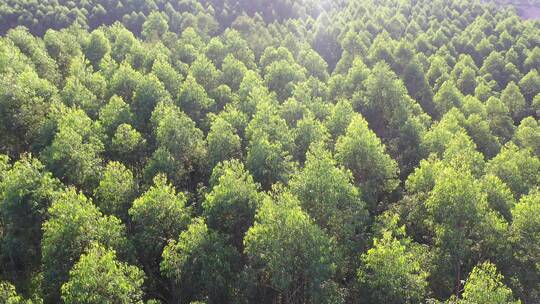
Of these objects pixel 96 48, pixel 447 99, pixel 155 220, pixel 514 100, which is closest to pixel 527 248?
pixel 155 220

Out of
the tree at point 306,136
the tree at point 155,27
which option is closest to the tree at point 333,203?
the tree at point 306,136

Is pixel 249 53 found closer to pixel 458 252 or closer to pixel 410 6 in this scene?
pixel 458 252

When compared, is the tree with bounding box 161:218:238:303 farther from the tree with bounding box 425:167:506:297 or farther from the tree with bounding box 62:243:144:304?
the tree with bounding box 425:167:506:297

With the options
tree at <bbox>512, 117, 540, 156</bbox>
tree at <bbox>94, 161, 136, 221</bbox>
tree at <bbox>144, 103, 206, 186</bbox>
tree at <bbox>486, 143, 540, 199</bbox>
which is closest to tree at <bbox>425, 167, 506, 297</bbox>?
tree at <bbox>486, 143, 540, 199</bbox>

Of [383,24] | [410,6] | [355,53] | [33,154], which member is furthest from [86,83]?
[410,6]

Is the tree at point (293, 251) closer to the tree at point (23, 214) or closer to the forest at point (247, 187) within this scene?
the forest at point (247, 187)

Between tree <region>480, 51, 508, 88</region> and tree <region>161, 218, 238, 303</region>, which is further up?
tree <region>480, 51, 508, 88</region>

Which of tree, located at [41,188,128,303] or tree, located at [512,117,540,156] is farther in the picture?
tree, located at [512,117,540,156]
